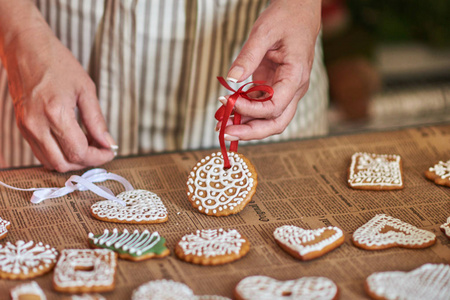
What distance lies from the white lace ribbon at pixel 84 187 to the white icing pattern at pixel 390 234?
1.32 feet

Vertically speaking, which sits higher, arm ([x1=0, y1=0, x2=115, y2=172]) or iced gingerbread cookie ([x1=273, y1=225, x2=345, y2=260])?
arm ([x1=0, y1=0, x2=115, y2=172])

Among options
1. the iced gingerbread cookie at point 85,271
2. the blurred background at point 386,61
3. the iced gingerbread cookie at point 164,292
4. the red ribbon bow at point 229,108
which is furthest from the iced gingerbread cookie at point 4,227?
the blurred background at point 386,61

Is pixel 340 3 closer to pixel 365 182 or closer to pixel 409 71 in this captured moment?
pixel 409 71

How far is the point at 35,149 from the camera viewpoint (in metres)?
1.05

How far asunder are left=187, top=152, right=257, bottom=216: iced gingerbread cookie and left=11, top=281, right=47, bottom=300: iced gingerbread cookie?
309mm

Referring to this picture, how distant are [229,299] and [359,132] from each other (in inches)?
25.6

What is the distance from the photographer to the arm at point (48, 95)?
1.00 m

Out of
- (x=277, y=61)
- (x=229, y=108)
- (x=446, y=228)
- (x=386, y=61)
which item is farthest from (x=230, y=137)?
(x=386, y=61)

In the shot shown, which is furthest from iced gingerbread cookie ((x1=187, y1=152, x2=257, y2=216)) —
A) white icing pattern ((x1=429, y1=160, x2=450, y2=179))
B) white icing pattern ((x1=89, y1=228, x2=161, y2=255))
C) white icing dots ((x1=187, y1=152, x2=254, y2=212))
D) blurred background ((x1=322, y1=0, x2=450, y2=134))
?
blurred background ((x1=322, y1=0, x2=450, y2=134))

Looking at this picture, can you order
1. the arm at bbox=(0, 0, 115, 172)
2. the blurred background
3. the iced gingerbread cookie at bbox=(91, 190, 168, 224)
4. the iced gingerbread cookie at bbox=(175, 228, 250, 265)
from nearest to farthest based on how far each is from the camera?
the iced gingerbread cookie at bbox=(175, 228, 250, 265), the iced gingerbread cookie at bbox=(91, 190, 168, 224), the arm at bbox=(0, 0, 115, 172), the blurred background

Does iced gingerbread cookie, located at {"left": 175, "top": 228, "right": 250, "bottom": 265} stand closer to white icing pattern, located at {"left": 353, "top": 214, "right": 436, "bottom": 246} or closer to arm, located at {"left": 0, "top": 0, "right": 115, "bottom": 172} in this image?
white icing pattern, located at {"left": 353, "top": 214, "right": 436, "bottom": 246}

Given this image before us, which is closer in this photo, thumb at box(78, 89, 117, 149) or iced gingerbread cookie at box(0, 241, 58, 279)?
iced gingerbread cookie at box(0, 241, 58, 279)

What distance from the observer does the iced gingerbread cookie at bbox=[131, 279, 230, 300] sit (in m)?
0.70

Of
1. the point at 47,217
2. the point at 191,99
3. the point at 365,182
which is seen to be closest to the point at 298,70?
the point at 365,182
